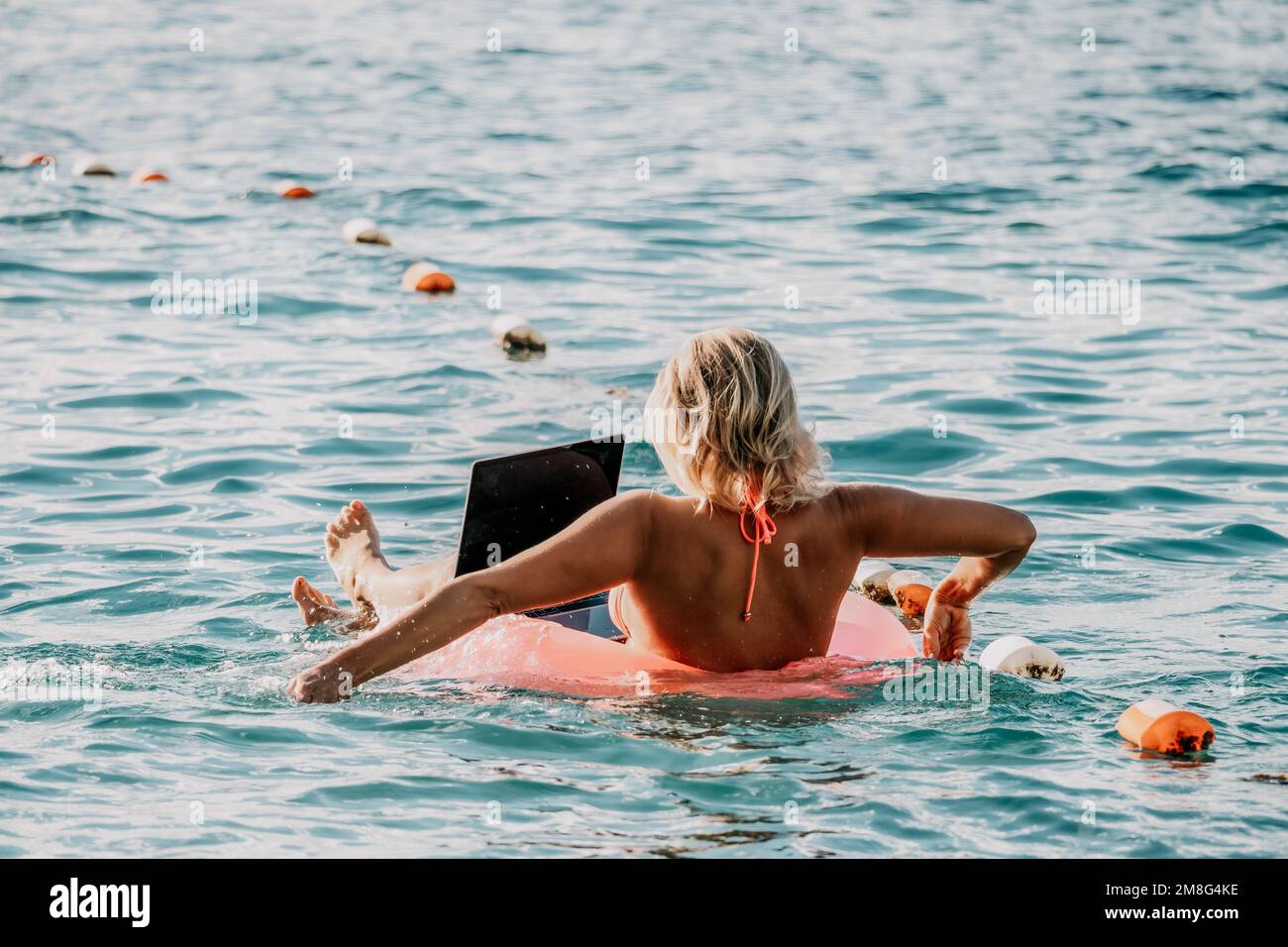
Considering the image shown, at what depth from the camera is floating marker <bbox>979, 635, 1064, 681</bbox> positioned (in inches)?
213

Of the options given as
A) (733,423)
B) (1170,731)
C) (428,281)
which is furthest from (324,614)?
(428,281)

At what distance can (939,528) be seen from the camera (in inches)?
187

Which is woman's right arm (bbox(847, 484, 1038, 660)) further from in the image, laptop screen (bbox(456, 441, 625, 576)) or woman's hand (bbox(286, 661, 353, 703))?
woman's hand (bbox(286, 661, 353, 703))

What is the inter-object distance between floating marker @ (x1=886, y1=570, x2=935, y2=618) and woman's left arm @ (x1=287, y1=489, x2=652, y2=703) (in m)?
2.39

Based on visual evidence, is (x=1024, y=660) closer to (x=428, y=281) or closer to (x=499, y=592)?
(x=499, y=592)

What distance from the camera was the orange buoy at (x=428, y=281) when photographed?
40.5 ft

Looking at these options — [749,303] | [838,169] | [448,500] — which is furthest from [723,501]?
[838,169]

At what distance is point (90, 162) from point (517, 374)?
26.9 ft

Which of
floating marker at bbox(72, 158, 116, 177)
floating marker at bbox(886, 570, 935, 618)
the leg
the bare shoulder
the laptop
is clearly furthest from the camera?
floating marker at bbox(72, 158, 116, 177)

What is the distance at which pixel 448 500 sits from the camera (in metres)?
8.15

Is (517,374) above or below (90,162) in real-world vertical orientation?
below

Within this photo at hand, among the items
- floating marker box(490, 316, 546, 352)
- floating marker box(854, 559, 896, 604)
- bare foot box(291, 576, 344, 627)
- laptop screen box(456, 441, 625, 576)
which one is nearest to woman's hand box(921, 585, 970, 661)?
laptop screen box(456, 441, 625, 576)
